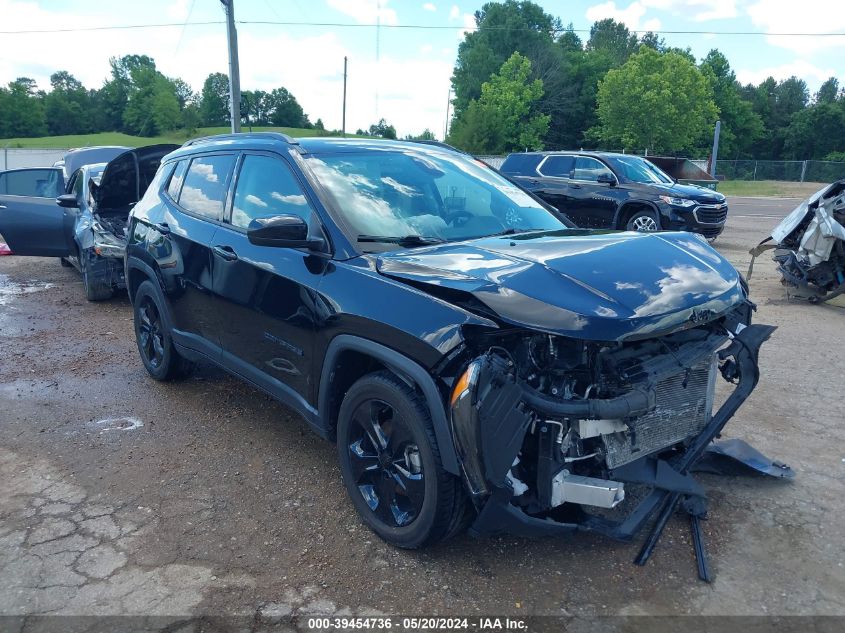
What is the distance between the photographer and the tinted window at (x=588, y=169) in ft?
42.3

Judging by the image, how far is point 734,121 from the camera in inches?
2702

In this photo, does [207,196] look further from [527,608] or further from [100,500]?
[527,608]

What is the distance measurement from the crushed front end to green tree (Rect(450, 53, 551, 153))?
4898 cm

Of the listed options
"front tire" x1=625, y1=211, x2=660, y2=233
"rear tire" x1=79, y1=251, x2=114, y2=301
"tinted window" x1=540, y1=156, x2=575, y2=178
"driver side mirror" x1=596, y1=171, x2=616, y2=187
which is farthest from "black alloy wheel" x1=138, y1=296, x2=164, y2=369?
"tinted window" x1=540, y1=156, x2=575, y2=178

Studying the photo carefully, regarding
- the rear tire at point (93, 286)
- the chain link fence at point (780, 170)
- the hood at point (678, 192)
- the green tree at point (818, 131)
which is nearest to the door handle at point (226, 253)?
the rear tire at point (93, 286)

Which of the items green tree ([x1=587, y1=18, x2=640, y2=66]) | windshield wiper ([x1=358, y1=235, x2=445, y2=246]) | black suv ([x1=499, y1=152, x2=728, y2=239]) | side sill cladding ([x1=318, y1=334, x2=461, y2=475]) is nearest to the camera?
side sill cladding ([x1=318, y1=334, x2=461, y2=475])

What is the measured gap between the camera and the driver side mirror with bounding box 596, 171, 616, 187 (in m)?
12.6

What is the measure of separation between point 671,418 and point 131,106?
88.5m

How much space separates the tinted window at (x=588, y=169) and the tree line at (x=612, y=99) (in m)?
37.5

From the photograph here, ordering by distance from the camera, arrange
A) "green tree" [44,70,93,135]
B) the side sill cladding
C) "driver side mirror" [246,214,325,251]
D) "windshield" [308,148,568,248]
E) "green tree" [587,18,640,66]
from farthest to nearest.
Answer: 1. "green tree" [587,18,640,66]
2. "green tree" [44,70,93,135]
3. "windshield" [308,148,568,248]
4. "driver side mirror" [246,214,325,251]
5. the side sill cladding

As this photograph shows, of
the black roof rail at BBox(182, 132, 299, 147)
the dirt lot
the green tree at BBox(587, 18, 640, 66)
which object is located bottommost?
the dirt lot

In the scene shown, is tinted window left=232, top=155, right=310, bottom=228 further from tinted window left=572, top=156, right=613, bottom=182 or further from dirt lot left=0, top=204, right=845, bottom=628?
tinted window left=572, top=156, right=613, bottom=182

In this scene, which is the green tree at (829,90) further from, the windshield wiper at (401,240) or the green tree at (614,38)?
the windshield wiper at (401,240)

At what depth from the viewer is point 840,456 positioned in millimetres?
4129
